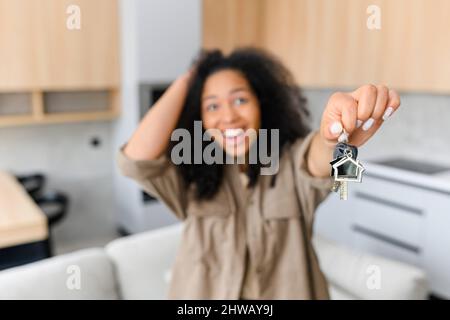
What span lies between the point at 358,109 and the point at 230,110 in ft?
0.90

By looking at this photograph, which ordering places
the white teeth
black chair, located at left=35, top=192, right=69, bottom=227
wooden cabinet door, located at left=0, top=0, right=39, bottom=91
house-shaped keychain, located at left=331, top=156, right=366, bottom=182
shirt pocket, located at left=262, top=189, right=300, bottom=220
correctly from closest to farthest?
house-shaped keychain, located at left=331, top=156, right=366, bottom=182 → the white teeth → shirt pocket, located at left=262, top=189, right=300, bottom=220 → wooden cabinet door, located at left=0, top=0, right=39, bottom=91 → black chair, located at left=35, top=192, right=69, bottom=227

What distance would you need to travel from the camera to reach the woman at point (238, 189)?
55cm

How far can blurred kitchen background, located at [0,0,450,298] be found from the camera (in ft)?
2.23

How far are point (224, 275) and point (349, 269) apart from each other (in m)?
0.41

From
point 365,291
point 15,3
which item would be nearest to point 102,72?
point 15,3

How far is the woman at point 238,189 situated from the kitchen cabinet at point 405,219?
4.2 inches

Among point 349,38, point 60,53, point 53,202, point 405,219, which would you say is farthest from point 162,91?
point 53,202

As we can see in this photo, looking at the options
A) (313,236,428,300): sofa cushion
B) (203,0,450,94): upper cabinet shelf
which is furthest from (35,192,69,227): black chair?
(313,236,428,300): sofa cushion

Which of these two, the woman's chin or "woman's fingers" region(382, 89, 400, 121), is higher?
"woman's fingers" region(382, 89, 400, 121)

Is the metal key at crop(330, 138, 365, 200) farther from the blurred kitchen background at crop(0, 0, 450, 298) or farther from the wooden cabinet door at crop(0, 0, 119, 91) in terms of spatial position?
the wooden cabinet door at crop(0, 0, 119, 91)

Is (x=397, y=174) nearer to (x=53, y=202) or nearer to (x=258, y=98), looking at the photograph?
(x=258, y=98)

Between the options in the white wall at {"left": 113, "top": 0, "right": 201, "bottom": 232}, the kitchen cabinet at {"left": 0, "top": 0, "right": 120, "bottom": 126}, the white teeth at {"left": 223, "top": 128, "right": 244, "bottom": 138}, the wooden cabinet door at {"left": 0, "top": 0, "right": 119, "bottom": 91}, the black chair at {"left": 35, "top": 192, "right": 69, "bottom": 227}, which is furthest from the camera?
the black chair at {"left": 35, "top": 192, "right": 69, "bottom": 227}

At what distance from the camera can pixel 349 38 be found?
2.99 ft

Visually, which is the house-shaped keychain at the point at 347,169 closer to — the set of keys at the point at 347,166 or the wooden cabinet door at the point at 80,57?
the set of keys at the point at 347,166
